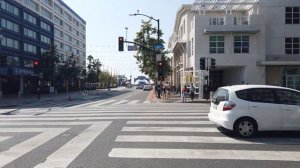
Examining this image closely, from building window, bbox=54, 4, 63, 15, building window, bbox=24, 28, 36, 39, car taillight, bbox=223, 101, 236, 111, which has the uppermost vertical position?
building window, bbox=54, 4, 63, 15

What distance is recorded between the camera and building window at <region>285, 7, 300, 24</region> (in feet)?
127

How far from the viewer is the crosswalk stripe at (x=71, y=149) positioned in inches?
297

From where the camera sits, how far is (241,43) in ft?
123

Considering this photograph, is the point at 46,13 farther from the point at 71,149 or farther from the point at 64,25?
the point at 71,149

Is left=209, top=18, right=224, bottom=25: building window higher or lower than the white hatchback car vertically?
higher

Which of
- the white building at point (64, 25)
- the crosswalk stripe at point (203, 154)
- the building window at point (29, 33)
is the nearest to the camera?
the crosswalk stripe at point (203, 154)

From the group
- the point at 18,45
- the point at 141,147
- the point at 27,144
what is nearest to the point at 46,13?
the point at 18,45

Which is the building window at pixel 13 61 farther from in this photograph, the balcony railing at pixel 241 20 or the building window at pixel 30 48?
the balcony railing at pixel 241 20

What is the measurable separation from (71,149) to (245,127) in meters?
4.80

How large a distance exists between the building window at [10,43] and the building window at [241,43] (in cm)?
3332

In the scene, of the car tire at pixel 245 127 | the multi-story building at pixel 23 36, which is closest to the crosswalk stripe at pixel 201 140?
the car tire at pixel 245 127

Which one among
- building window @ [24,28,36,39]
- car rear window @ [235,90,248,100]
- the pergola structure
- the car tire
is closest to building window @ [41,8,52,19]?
building window @ [24,28,36,39]

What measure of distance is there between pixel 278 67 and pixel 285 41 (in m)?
2.73

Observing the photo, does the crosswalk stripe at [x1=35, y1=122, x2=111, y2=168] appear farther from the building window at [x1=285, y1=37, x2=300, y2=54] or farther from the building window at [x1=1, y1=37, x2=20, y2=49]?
the building window at [x1=1, y1=37, x2=20, y2=49]
